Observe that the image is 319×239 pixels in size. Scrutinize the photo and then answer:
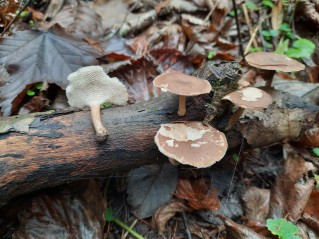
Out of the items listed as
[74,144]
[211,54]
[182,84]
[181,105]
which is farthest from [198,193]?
[211,54]

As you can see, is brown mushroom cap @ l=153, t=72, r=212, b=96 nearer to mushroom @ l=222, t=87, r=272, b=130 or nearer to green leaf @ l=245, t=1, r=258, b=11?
mushroom @ l=222, t=87, r=272, b=130

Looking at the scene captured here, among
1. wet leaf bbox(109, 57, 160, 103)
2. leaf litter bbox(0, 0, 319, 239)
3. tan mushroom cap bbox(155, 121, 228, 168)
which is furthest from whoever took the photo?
wet leaf bbox(109, 57, 160, 103)

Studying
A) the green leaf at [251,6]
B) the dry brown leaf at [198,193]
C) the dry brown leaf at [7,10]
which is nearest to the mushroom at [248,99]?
the dry brown leaf at [198,193]

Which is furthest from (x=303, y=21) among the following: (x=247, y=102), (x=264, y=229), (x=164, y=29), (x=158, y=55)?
(x=264, y=229)

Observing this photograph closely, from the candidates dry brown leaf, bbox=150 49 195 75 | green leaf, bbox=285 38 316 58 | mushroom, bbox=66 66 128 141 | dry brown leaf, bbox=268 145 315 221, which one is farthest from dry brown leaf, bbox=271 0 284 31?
mushroom, bbox=66 66 128 141

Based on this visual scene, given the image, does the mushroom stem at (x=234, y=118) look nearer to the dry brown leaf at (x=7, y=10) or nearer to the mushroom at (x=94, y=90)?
the mushroom at (x=94, y=90)

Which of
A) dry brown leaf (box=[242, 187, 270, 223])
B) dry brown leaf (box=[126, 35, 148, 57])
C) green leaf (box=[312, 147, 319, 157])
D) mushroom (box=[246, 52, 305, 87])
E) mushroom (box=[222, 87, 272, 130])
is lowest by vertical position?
dry brown leaf (box=[242, 187, 270, 223])
